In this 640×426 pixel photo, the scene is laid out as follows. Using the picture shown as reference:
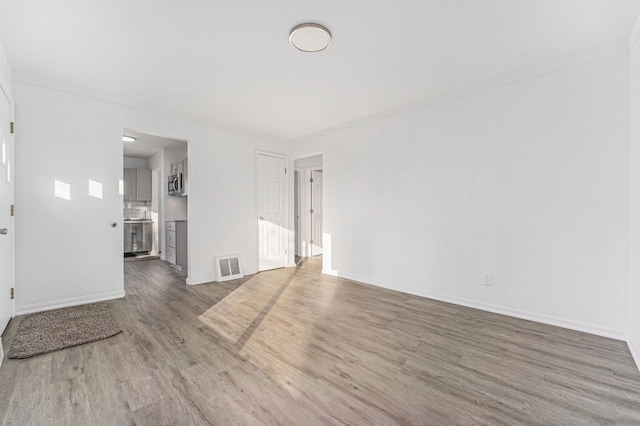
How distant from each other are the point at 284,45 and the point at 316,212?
494 cm

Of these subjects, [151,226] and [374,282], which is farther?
[151,226]

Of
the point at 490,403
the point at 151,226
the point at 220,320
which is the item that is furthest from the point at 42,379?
the point at 151,226

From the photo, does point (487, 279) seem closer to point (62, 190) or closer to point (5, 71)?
point (62, 190)

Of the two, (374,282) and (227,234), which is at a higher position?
(227,234)

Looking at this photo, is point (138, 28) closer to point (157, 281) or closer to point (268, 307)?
point (268, 307)

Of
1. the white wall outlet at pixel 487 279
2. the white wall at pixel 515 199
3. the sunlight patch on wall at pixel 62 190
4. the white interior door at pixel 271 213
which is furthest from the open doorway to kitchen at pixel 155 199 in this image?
the white wall outlet at pixel 487 279

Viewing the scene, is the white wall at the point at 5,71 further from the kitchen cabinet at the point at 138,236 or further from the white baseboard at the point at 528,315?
the white baseboard at the point at 528,315

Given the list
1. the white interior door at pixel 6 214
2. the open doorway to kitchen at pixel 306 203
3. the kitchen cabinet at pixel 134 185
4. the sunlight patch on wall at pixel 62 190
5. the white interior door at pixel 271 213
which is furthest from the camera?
the kitchen cabinet at pixel 134 185

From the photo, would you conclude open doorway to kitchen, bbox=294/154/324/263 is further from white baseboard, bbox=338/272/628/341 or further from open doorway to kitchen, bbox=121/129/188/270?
white baseboard, bbox=338/272/628/341

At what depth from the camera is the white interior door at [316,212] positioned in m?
7.00

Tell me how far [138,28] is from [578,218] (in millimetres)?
4084

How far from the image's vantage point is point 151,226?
23.4ft

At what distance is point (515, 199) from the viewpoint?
115 inches

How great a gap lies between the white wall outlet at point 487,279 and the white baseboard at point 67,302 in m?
4.36
